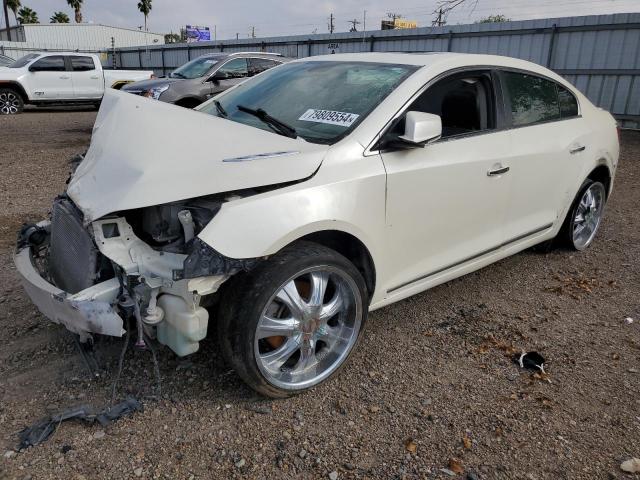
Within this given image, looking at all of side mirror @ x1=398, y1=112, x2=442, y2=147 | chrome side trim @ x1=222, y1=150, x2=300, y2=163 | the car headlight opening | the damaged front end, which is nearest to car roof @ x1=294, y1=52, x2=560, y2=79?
side mirror @ x1=398, y1=112, x2=442, y2=147

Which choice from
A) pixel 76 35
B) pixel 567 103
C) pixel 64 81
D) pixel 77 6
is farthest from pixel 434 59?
pixel 77 6

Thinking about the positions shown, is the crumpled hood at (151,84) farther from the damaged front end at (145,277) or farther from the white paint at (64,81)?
the damaged front end at (145,277)

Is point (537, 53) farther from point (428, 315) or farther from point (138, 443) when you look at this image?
point (138, 443)

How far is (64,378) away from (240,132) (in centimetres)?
163

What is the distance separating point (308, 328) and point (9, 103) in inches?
616

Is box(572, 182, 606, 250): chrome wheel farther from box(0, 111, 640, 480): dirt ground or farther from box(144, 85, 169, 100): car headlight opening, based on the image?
box(144, 85, 169, 100): car headlight opening

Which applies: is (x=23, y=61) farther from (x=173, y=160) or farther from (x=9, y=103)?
(x=173, y=160)

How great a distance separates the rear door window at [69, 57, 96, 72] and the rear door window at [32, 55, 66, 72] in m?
0.29

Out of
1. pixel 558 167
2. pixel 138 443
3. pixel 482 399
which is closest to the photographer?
pixel 138 443

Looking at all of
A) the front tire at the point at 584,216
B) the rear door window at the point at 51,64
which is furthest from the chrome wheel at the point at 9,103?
the front tire at the point at 584,216

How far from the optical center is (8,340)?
3.15 m

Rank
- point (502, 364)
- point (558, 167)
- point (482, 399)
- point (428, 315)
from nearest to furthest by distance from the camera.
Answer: point (482, 399), point (502, 364), point (428, 315), point (558, 167)

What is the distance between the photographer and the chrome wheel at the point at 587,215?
4.75m

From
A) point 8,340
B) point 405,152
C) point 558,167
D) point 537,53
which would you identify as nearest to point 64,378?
point 8,340
